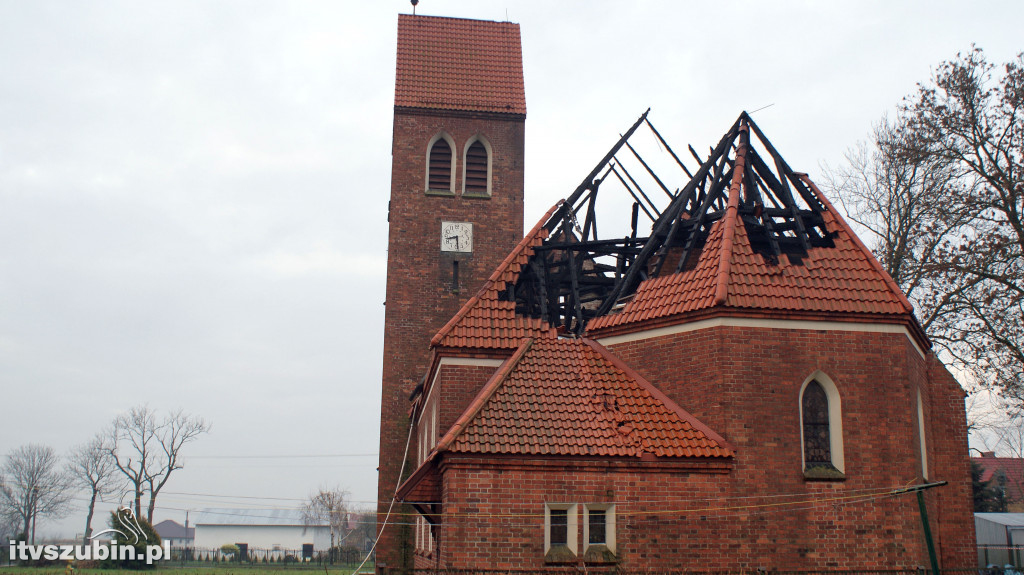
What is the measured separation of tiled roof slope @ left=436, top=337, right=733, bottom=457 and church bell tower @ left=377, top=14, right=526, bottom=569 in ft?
29.3

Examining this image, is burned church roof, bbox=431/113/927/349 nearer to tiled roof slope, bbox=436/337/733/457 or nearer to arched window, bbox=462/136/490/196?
tiled roof slope, bbox=436/337/733/457

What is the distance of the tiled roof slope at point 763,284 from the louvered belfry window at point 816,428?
1.30m

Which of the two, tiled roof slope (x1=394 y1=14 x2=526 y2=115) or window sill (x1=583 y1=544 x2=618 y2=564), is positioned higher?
tiled roof slope (x1=394 y1=14 x2=526 y2=115)

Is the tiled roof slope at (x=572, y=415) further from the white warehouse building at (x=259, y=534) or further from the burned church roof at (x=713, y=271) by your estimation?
the white warehouse building at (x=259, y=534)

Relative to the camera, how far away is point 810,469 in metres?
13.4

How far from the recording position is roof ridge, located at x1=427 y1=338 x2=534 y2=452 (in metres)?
12.5

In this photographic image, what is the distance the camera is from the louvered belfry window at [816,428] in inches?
534

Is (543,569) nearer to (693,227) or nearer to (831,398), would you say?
(831,398)

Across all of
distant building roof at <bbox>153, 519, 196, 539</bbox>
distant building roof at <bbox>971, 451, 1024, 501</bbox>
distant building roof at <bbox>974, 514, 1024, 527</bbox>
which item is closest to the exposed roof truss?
distant building roof at <bbox>974, 514, 1024, 527</bbox>

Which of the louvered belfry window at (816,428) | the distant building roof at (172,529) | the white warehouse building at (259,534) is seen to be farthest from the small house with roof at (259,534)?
the louvered belfry window at (816,428)

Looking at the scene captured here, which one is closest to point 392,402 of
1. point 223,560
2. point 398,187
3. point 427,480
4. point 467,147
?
point 398,187

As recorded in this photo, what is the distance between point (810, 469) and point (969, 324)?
11866 mm

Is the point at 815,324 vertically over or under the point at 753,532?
over

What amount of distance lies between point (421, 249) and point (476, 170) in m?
2.92
